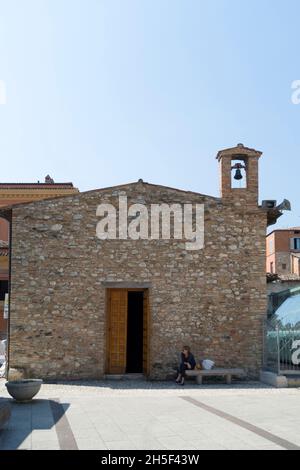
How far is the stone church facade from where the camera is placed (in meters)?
13.5

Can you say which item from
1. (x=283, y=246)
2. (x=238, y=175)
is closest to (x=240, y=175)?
(x=238, y=175)

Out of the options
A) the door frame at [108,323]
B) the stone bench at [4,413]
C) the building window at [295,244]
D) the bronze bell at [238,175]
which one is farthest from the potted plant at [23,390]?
the building window at [295,244]

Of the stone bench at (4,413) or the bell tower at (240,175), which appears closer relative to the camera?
the stone bench at (4,413)

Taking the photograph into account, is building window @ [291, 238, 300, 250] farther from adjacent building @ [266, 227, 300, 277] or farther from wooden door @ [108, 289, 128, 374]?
wooden door @ [108, 289, 128, 374]

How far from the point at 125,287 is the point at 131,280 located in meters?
0.25

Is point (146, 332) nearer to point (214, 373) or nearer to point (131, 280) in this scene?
point (131, 280)

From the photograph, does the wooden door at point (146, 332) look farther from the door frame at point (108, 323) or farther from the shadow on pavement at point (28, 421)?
the shadow on pavement at point (28, 421)

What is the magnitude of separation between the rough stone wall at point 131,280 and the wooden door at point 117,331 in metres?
0.39

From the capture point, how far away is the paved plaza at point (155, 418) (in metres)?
6.99

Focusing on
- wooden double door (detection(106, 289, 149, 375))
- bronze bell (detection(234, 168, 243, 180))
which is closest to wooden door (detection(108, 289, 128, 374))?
wooden double door (detection(106, 289, 149, 375))

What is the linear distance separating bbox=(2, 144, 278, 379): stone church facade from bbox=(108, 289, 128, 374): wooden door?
3cm
